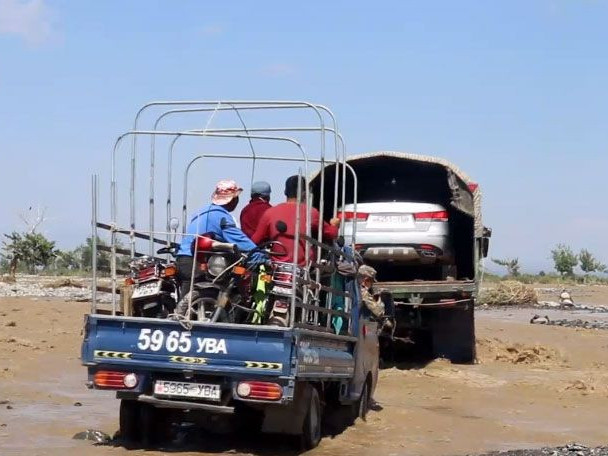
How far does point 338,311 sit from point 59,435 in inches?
106

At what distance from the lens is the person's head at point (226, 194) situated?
9664 mm

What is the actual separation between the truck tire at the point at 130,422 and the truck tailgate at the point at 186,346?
71cm

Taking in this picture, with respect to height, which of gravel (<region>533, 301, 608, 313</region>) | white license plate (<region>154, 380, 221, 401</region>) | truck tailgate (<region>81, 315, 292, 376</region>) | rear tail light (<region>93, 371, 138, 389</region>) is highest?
gravel (<region>533, 301, 608, 313</region>)

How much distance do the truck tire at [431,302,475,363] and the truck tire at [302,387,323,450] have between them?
7.68m

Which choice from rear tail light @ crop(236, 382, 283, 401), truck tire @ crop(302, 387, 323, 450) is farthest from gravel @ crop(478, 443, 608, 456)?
rear tail light @ crop(236, 382, 283, 401)

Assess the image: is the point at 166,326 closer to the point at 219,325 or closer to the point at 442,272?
the point at 219,325

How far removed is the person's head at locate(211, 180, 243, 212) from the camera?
9664 mm

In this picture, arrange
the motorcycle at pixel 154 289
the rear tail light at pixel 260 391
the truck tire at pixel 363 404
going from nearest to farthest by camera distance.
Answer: the rear tail light at pixel 260 391 < the motorcycle at pixel 154 289 < the truck tire at pixel 363 404

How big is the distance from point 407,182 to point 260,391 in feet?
31.3

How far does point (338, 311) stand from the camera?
32.9 feet

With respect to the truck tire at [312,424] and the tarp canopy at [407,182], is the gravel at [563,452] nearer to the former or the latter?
the truck tire at [312,424]

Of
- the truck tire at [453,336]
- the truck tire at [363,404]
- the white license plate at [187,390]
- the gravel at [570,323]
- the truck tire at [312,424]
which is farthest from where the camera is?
the gravel at [570,323]

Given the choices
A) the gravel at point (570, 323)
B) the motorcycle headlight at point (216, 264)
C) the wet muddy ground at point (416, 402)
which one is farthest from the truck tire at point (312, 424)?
the gravel at point (570, 323)

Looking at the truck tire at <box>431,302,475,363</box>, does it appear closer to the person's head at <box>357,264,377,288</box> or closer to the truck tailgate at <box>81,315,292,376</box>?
the person's head at <box>357,264,377,288</box>
